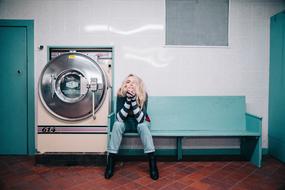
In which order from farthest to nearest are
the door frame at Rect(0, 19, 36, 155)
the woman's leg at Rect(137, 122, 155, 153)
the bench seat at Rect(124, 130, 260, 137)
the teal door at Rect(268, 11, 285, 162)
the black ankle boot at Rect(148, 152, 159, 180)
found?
1. the door frame at Rect(0, 19, 36, 155)
2. the teal door at Rect(268, 11, 285, 162)
3. the bench seat at Rect(124, 130, 260, 137)
4. the woman's leg at Rect(137, 122, 155, 153)
5. the black ankle boot at Rect(148, 152, 159, 180)

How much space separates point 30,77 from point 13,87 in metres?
0.32

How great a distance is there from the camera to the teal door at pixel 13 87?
3.65m

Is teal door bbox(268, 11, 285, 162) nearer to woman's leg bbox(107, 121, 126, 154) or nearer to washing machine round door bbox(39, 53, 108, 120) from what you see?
woman's leg bbox(107, 121, 126, 154)

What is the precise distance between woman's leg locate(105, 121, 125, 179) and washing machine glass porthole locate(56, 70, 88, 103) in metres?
0.67

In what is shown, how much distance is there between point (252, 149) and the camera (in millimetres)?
3322

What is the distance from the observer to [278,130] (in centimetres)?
351

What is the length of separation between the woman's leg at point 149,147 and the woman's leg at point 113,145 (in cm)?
26

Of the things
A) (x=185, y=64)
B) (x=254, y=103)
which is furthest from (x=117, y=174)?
(x=254, y=103)

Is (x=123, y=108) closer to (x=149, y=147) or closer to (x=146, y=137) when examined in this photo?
(x=146, y=137)

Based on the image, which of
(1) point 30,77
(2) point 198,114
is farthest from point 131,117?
(1) point 30,77

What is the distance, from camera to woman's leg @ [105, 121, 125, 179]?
2.88 meters

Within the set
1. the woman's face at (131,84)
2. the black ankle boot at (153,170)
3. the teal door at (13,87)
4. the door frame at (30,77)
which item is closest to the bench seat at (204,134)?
the black ankle boot at (153,170)

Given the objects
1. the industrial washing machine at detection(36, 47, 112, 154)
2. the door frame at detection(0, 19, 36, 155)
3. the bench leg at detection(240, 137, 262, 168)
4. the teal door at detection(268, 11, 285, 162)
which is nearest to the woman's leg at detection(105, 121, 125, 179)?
the industrial washing machine at detection(36, 47, 112, 154)

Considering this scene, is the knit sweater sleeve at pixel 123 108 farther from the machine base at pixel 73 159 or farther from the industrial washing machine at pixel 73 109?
the machine base at pixel 73 159
